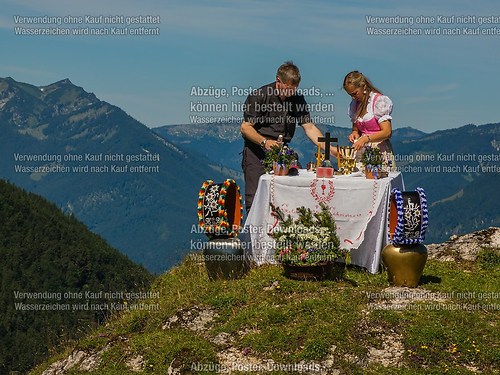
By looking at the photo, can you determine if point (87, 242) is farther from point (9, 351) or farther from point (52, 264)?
point (9, 351)

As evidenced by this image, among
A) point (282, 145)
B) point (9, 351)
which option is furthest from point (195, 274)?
point (9, 351)

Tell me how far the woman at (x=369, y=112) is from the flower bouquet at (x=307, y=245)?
1692mm

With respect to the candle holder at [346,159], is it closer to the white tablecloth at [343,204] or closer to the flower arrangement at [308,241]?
the white tablecloth at [343,204]

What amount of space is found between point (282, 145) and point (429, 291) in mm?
3690

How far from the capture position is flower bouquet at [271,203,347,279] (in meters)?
12.6

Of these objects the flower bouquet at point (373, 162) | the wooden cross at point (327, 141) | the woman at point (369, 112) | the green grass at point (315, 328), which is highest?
the woman at point (369, 112)

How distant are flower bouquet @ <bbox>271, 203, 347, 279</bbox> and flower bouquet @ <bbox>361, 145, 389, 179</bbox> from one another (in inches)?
41.8

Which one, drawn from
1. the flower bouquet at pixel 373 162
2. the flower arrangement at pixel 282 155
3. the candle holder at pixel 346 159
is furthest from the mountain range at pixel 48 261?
the flower bouquet at pixel 373 162

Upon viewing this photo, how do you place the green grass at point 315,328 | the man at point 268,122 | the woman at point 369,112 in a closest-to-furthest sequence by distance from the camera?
the green grass at point 315,328 < the woman at point 369,112 < the man at point 268,122

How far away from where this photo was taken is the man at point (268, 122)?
13.8 meters

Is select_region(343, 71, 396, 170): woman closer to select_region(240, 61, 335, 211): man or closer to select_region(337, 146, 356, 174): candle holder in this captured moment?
select_region(337, 146, 356, 174): candle holder

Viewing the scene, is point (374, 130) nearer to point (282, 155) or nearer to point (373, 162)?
point (373, 162)

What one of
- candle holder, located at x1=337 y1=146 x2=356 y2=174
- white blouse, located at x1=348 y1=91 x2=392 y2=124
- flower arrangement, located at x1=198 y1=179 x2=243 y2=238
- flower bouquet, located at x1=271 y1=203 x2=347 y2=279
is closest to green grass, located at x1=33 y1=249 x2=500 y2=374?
flower bouquet, located at x1=271 y1=203 x2=347 y2=279

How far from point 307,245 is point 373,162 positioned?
1936mm
